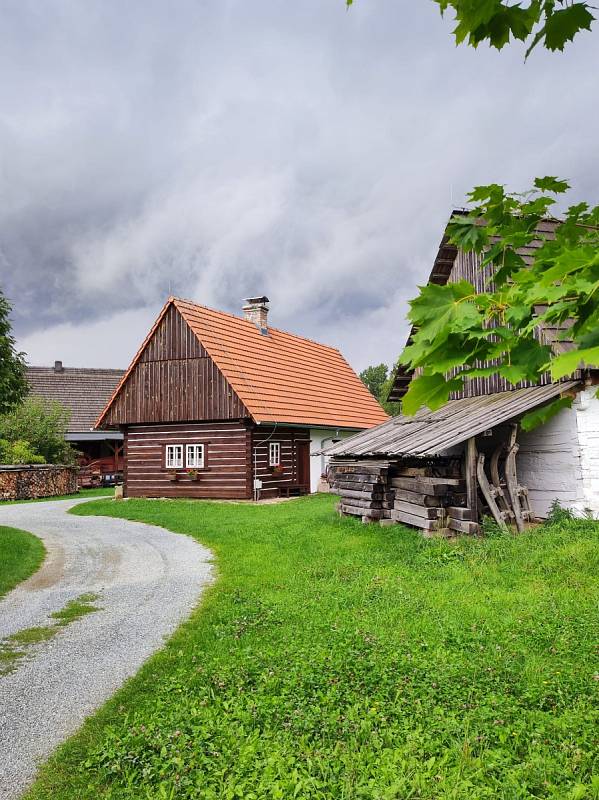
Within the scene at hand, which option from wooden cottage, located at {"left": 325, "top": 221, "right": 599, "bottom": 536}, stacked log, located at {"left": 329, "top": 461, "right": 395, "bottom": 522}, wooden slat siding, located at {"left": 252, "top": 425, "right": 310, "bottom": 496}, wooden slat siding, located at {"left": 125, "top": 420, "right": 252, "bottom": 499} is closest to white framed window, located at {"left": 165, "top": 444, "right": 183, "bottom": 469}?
wooden slat siding, located at {"left": 125, "top": 420, "right": 252, "bottom": 499}

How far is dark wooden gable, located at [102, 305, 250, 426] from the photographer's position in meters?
21.5

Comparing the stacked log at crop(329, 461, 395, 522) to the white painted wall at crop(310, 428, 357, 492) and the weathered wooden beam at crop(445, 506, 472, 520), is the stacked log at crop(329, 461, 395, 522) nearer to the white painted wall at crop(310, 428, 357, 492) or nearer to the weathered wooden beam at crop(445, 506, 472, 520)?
the weathered wooden beam at crop(445, 506, 472, 520)

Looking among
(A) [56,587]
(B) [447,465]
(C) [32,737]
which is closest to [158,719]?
(C) [32,737]

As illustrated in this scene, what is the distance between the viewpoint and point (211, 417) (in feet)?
70.3

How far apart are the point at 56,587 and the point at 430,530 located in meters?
6.38

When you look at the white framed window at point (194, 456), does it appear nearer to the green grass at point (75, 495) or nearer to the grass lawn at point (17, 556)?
the green grass at point (75, 495)

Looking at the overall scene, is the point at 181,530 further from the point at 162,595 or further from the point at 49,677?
the point at 49,677

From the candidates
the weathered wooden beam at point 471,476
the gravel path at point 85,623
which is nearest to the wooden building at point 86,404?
the gravel path at point 85,623

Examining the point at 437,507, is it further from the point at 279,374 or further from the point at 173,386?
the point at 279,374

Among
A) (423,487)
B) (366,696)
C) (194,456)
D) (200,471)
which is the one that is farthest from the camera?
(194,456)

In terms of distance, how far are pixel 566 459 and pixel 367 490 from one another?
13.5 ft

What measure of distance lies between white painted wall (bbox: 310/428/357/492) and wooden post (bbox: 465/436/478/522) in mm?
13358

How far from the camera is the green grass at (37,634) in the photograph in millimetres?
6027

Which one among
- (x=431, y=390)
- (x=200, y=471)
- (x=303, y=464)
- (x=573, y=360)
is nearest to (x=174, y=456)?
(x=200, y=471)
